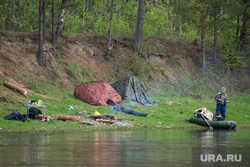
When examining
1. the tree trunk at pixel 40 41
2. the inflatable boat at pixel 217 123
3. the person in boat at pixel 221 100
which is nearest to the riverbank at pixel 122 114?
the inflatable boat at pixel 217 123

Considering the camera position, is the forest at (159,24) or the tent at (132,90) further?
the forest at (159,24)

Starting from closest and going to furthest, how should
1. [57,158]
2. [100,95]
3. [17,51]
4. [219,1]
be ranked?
[57,158] < [100,95] < [17,51] < [219,1]

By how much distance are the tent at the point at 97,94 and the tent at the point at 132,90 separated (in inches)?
41.6

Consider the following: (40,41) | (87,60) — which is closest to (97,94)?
(40,41)

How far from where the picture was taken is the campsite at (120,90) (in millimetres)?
10023

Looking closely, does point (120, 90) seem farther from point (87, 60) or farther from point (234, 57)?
point (234, 57)

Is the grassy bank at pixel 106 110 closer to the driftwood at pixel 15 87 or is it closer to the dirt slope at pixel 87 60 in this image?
the driftwood at pixel 15 87

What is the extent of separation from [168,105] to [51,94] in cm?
794

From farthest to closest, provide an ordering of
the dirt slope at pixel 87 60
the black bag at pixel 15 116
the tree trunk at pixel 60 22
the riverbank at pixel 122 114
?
1. the tree trunk at pixel 60 22
2. the dirt slope at pixel 87 60
3. the black bag at pixel 15 116
4. the riverbank at pixel 122 114

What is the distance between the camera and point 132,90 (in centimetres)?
2609

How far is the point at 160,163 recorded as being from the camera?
785 cm

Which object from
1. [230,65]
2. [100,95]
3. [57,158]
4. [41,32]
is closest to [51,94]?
[100,95]

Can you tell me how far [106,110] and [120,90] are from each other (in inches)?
174

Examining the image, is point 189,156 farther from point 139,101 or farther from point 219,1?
point 219,1
